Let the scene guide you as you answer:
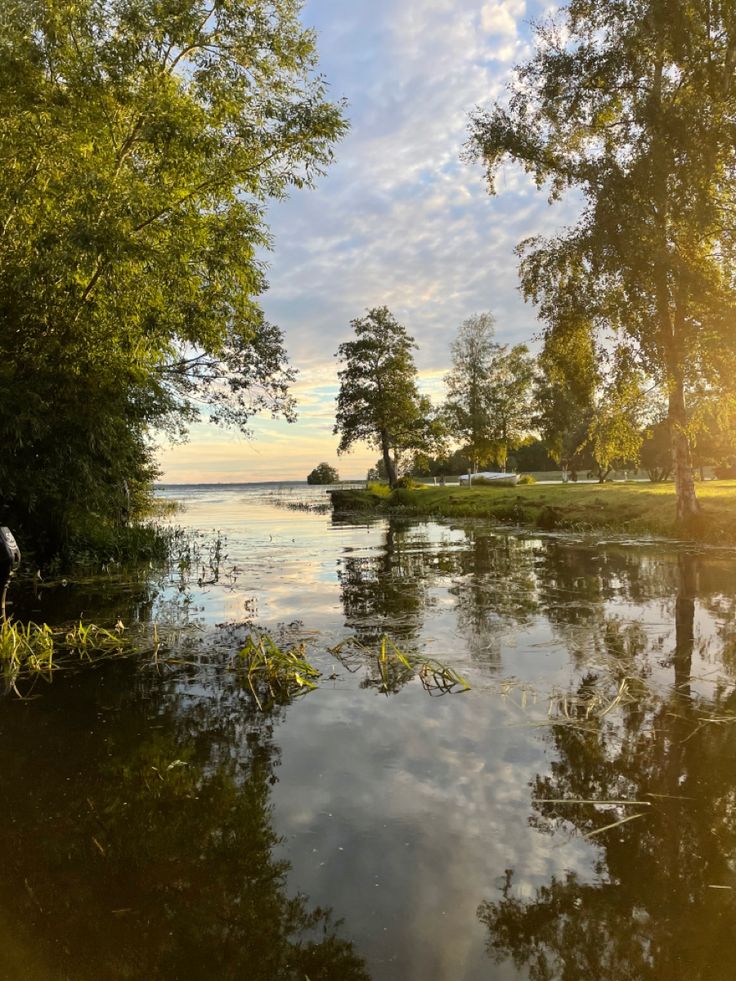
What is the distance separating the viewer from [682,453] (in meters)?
19.1

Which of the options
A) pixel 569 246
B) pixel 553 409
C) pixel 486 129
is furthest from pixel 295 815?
pixel 553 409

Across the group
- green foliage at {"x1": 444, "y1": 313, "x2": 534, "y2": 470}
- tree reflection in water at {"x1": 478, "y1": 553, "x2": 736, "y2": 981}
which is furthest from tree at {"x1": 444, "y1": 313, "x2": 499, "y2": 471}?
tree reflection in water at {"x1": 478, "y1": 553, "x2": 736, "y2": 981}

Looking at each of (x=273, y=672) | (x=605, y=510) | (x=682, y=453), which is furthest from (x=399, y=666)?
(x=605, y=510)

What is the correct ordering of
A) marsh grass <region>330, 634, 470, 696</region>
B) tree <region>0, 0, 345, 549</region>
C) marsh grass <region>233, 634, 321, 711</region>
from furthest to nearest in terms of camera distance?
tree <region>0, 0, 345, 549</region> < marsh grass <region>330, 634, 470, 696</region> < marsh grass <region>233, 634, 321, 711</region>

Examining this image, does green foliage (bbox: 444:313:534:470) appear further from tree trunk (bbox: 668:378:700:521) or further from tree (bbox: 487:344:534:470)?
tree trunk (bbox: 668:378:700:521)

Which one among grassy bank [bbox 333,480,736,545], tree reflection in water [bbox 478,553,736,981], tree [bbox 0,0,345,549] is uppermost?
tree [bbox 0,0,345,549]

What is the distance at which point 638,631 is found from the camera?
872cm

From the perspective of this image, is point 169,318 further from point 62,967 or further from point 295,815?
point 62,967

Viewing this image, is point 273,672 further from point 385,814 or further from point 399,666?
point 385,814

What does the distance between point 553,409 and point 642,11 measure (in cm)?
3021

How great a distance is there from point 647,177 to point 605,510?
40.5 feet

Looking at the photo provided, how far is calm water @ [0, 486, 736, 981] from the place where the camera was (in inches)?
116

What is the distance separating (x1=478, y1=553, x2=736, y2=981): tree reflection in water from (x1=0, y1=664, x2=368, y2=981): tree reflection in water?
3.23 ft

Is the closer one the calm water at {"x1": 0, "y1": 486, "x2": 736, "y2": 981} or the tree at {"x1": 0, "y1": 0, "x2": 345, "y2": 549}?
the calm water at {"x1": 0, "y1": 486, "x2": 736, "y2": 981}
